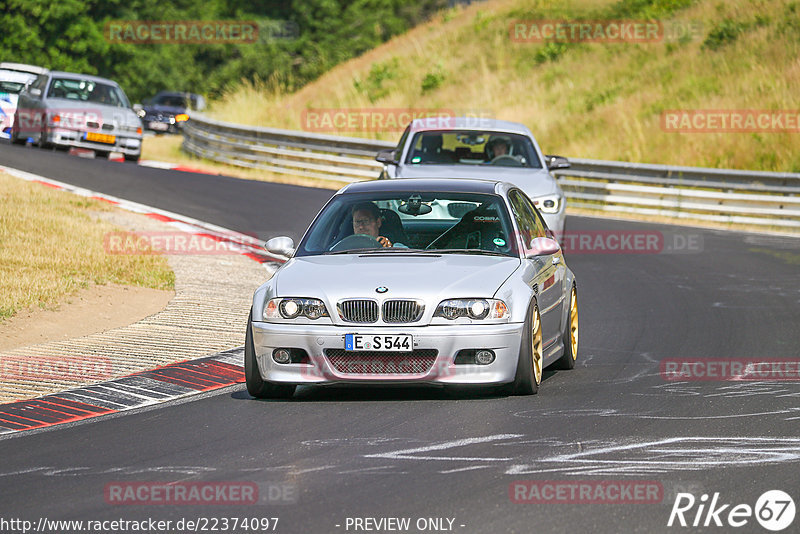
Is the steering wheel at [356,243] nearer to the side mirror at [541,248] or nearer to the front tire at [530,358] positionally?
the side mirror at [541,248]

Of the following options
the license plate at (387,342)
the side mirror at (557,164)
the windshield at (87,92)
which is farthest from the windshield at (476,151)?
the windshield at (87,92)

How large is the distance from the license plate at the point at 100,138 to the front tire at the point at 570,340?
20631 millimetres

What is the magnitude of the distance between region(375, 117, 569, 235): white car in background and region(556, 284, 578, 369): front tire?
537cm

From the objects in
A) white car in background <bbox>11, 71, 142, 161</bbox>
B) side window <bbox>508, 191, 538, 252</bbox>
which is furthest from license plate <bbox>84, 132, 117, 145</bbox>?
side window <bbox>508, 191, 538, 252</bbox>

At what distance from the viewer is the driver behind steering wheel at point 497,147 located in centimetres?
1706

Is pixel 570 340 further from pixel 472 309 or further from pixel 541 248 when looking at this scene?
pixel 472 309

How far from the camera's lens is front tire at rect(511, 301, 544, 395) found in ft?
28.8

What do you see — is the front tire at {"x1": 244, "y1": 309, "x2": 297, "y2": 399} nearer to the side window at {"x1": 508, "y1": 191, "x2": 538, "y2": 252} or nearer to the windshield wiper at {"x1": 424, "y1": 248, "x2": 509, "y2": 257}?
Result: the windshield wiper at {"x1": 424, "y1": 248, "x2": 509, "y2": 257}

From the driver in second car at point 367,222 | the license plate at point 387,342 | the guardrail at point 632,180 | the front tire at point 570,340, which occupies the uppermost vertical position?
the driver in second car at point 367,222

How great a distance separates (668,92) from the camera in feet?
116

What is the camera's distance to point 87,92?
30188mm

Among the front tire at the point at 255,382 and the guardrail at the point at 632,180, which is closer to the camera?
the front tire at the point at 255,382

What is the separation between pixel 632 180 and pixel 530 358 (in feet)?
58.6

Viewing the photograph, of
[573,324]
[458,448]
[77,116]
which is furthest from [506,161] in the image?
[77,116]
